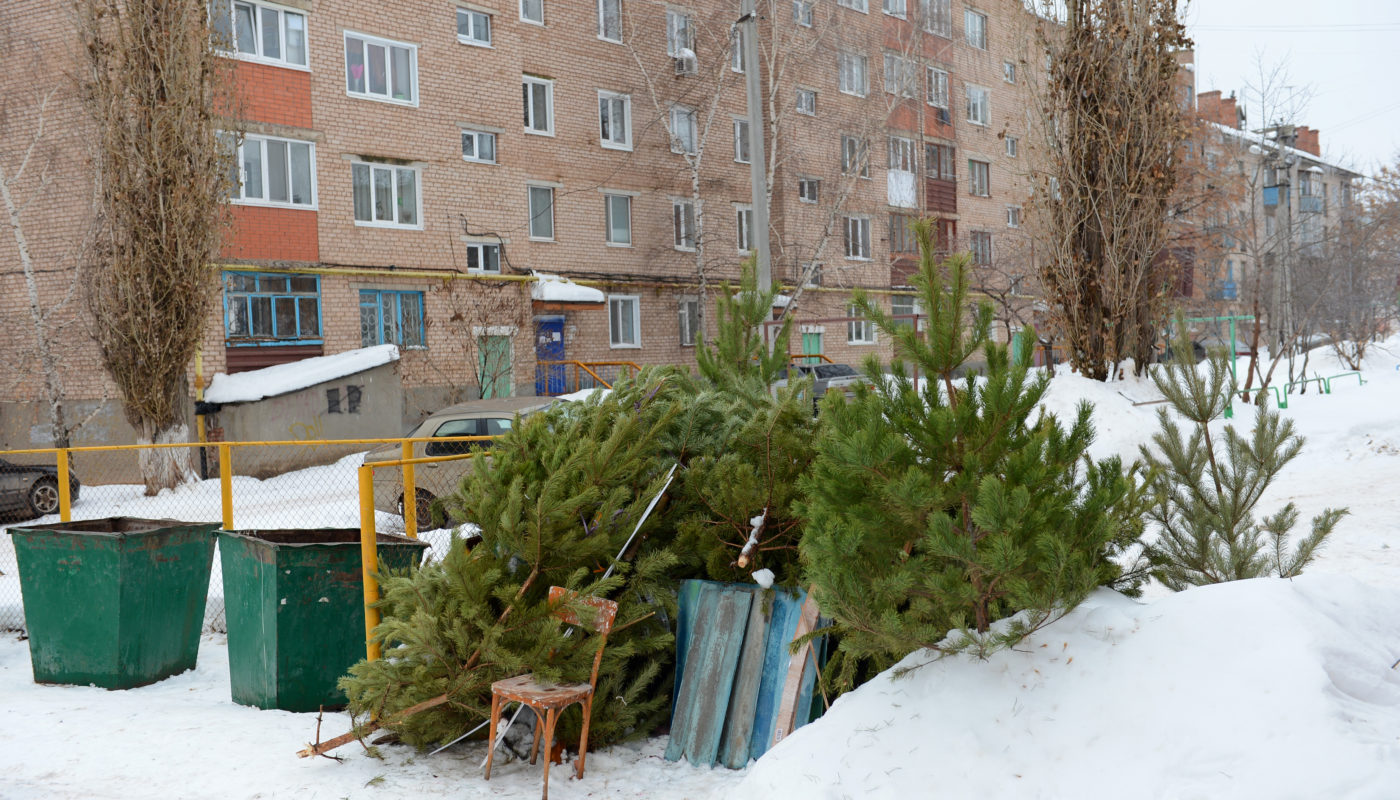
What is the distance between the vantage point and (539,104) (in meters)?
25.4

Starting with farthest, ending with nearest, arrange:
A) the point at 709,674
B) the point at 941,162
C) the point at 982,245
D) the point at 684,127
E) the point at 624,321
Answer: the point at 982,245
the point at 941,162
the point at 684,127
the point at 624,321
the point at 709,674

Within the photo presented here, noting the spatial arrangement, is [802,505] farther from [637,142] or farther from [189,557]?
[637,142]

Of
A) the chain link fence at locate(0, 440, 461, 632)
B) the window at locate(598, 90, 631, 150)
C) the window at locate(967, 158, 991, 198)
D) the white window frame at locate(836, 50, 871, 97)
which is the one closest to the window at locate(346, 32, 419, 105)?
the window at locate(598, 90, 631, 150)

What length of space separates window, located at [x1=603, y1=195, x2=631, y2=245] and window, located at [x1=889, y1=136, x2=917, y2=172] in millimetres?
11777

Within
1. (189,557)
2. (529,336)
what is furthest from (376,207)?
(189,557)

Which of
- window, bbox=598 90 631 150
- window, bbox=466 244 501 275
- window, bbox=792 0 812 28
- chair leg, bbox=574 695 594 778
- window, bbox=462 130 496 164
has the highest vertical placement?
window, bbox=792 0 812 28

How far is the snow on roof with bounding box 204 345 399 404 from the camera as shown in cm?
1883

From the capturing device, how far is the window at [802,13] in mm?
27688

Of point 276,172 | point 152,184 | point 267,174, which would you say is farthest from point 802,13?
point 152,184

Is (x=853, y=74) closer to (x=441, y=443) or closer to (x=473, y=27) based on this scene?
(x=473, y=27)

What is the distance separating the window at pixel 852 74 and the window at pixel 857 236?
4.15 m

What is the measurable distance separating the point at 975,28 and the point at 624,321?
21.0m

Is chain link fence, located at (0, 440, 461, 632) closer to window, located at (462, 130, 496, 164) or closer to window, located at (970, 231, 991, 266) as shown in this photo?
window, located at (462, 130, 496, 164)

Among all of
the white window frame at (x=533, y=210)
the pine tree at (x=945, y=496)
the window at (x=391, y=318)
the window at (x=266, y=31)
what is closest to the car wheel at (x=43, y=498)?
the window at (x=391, y=318)
